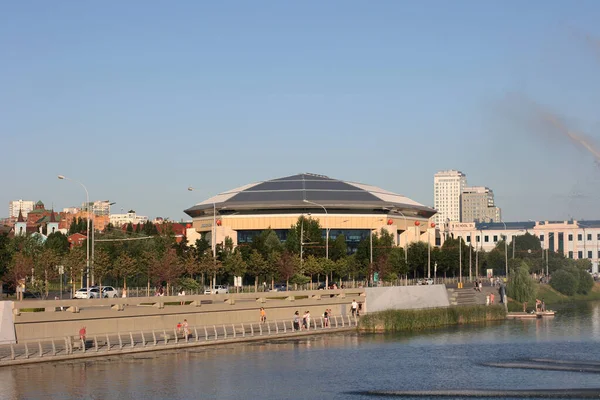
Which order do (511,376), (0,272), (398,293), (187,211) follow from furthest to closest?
(187,211) → (0,272) → (398,293) → (511,376)

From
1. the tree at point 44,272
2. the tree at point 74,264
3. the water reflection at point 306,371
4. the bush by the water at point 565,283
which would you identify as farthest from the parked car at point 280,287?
the bush by the water at point 565,283

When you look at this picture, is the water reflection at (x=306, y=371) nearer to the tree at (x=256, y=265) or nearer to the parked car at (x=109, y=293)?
the parked car at (x=109, y=293)

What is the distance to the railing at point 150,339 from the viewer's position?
189 feet

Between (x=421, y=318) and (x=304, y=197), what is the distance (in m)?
86.7

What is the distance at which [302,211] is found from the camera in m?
174

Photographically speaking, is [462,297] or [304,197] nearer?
[462,297]

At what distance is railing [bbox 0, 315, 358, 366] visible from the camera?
5766cm

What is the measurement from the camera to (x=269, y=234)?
15212 cm

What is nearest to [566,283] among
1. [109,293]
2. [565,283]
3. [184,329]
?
[565,283]

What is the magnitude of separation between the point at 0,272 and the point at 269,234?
2125 inches

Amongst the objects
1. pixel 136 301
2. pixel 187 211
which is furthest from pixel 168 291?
pixel 187 211

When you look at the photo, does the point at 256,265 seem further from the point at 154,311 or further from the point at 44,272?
the point at 154,311

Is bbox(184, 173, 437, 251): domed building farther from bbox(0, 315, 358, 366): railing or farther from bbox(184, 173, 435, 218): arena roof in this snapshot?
bbox(0, 315, 358, 366): railing

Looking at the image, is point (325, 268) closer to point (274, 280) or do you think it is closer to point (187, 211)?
point (274, 280)
